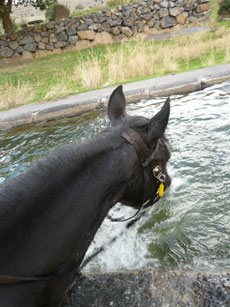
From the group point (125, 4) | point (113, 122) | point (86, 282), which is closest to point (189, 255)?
point (86, 282)

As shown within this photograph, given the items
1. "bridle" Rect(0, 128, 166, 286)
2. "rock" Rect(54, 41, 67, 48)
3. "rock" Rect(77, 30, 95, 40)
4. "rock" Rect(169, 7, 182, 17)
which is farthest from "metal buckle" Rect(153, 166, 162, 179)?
"rock" Rect(169, 7, 182, 17)

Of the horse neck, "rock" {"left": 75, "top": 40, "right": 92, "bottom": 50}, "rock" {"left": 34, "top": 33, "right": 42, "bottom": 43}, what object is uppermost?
the horse neck

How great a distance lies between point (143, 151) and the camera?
1727 mm

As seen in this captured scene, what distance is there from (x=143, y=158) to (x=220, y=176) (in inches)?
83.0

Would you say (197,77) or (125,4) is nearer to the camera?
(197,77)

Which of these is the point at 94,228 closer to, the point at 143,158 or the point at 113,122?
the point at 143,158

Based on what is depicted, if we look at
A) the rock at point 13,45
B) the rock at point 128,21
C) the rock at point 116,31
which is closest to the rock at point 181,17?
the rock at point 128,21

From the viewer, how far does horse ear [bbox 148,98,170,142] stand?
1645 millimetres

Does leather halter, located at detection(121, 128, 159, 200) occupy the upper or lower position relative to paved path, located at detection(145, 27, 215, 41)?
upper

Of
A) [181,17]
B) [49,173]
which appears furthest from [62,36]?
[49,173]

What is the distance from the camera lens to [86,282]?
197 cm

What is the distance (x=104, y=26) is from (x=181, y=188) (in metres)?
17.1

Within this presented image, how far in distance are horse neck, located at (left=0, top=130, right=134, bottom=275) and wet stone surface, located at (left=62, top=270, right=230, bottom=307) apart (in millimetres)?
460

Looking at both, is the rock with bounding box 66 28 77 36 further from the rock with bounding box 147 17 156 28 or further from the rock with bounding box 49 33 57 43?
the rock with bounding box 147 17 156 28
